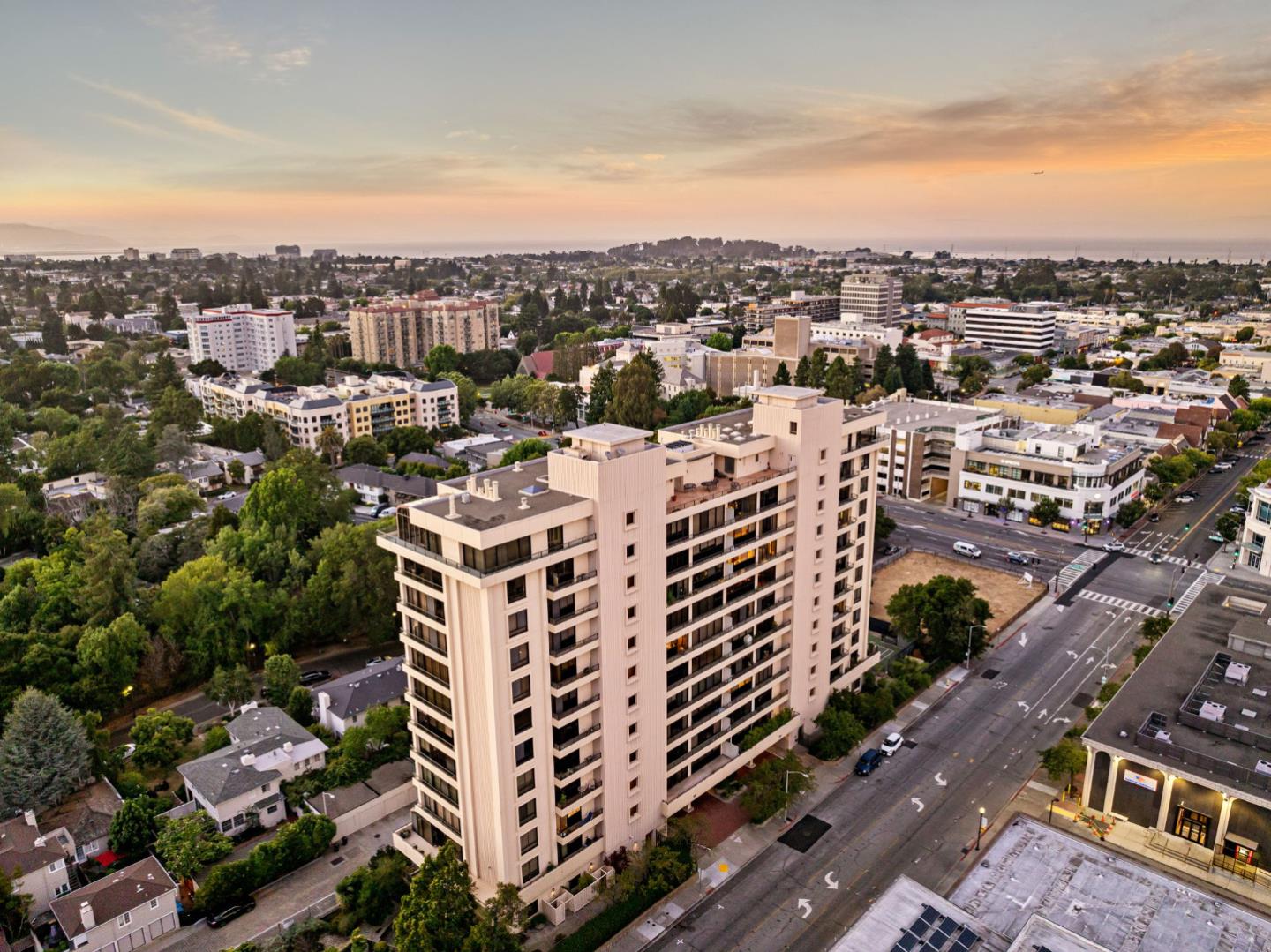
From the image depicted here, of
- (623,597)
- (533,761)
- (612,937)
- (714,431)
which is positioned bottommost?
(612,937)

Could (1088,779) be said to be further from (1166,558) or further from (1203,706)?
(1166,558)

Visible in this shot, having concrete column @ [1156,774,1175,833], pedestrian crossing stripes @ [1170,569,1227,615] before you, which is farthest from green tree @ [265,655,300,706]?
pedestrian crossing stripes @ [1170,569,1227,615]

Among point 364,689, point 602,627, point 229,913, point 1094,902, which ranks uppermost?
point 602,627

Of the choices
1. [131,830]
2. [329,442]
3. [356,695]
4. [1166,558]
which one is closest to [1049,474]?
[1166,558]

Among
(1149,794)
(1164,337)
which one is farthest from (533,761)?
(1164,337)

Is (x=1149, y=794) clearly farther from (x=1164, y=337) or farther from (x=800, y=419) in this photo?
(x=1164, y=337)

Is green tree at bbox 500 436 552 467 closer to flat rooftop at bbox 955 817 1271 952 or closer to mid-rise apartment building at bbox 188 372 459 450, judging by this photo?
mid-rise apartment building at bbox 188 372 459 450
